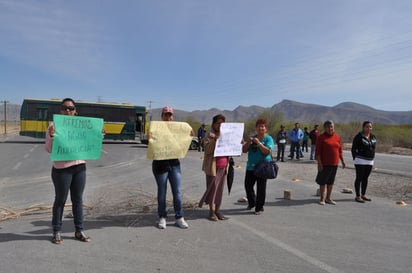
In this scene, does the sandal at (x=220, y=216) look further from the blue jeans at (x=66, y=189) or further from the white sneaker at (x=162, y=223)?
A: the blue jeans at (x=66, y=189)

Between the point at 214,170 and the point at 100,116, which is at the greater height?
the point at 100,116

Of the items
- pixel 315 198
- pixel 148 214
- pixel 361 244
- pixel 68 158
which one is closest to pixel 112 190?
pixel 148 214

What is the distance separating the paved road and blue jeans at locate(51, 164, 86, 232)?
330 millimetres

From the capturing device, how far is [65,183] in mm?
4258

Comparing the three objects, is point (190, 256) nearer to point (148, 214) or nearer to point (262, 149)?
point (148, 214)

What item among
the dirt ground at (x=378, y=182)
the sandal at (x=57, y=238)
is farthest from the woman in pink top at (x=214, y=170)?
the dirt ground at (x=378, y=182)

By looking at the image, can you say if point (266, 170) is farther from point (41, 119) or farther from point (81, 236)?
point (41, 119)

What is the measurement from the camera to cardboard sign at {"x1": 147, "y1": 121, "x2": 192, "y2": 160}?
505cm

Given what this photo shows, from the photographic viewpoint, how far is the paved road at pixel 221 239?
3826 mm

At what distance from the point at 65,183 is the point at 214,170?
97.0 inches

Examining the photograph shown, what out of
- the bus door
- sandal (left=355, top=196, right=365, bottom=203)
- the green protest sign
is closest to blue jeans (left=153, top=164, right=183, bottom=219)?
the green protest sign

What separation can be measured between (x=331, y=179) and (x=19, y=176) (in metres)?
9.25

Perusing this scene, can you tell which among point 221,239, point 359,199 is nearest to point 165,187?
point 221,239

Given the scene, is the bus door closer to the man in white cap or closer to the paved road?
the paved road
